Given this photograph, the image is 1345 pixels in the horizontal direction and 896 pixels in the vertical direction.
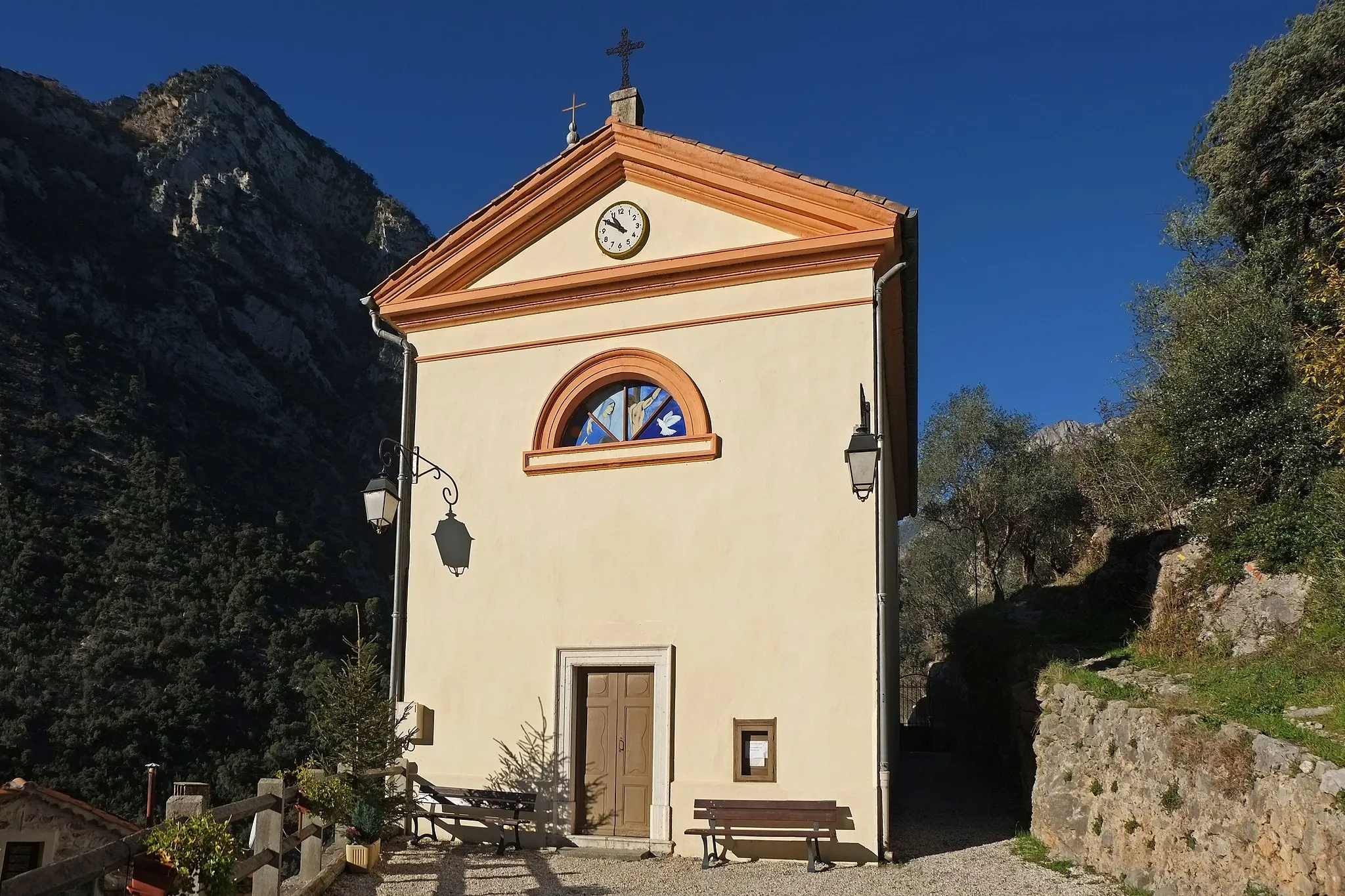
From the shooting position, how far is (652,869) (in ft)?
31.6

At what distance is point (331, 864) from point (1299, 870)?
7.62 m

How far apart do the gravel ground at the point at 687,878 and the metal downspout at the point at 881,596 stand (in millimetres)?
467

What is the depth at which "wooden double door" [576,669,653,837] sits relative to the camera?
423 inches

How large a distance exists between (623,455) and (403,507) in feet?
9.70

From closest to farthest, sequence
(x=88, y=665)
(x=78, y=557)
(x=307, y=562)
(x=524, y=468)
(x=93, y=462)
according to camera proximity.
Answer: (x=524, y=468) < (x=88, y=665) < (x=78, y=557) < (x=93, y=462) < (x=307, y=562)

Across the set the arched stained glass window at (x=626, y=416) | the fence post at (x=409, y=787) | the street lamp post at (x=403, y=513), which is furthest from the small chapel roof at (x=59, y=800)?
the arched stained glass window at (x=626, y=416)

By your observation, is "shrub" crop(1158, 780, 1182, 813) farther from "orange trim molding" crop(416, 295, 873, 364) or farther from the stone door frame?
"orange trim molding" crop(416, 295, 873, 364)

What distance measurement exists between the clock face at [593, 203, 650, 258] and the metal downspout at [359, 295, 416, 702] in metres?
2.86

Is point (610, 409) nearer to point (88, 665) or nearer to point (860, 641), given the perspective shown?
point (860, 641)

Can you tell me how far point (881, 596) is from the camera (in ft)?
32.9

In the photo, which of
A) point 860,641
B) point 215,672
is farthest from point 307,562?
point 860,641

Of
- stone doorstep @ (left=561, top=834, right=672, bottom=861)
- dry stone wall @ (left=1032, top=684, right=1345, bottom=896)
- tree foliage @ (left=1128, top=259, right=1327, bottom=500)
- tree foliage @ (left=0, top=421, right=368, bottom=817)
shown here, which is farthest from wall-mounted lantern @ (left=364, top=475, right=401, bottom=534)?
tree foliage @ (left=0, top=421, right=368, bottom=817)

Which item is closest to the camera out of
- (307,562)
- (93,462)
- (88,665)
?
(88,665)

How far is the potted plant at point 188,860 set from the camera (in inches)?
223
